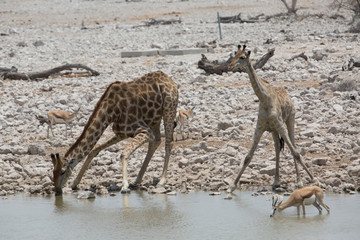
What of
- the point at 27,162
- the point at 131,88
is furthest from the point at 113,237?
the point at 27,162

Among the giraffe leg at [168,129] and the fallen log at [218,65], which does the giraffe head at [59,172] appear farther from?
the fallen log at [218,65]

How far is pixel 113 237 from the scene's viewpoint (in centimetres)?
874

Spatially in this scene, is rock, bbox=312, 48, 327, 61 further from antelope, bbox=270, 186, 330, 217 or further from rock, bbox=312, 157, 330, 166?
antelope, bbox=270, 186, 330, 217

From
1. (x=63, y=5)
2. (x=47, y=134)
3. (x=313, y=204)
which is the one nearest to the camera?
(x=313, y=204)

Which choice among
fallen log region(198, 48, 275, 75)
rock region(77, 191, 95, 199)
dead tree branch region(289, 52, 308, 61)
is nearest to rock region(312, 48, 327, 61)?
dead tree branch region(289, 52, 308, 61)

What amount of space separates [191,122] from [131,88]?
364cm

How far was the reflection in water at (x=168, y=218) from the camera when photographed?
28.6ft

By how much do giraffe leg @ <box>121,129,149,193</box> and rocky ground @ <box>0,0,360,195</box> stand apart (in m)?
0.41

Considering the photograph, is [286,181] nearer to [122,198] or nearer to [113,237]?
[122,198]

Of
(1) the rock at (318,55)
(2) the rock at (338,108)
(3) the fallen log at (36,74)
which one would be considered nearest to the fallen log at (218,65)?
(1) the rock at (318,55)

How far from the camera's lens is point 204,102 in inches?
642

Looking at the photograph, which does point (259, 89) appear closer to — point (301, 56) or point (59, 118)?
point (59, 118)

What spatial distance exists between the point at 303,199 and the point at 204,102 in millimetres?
7360

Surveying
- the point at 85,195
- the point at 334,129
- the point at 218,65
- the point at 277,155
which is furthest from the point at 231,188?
the point at 218,65
